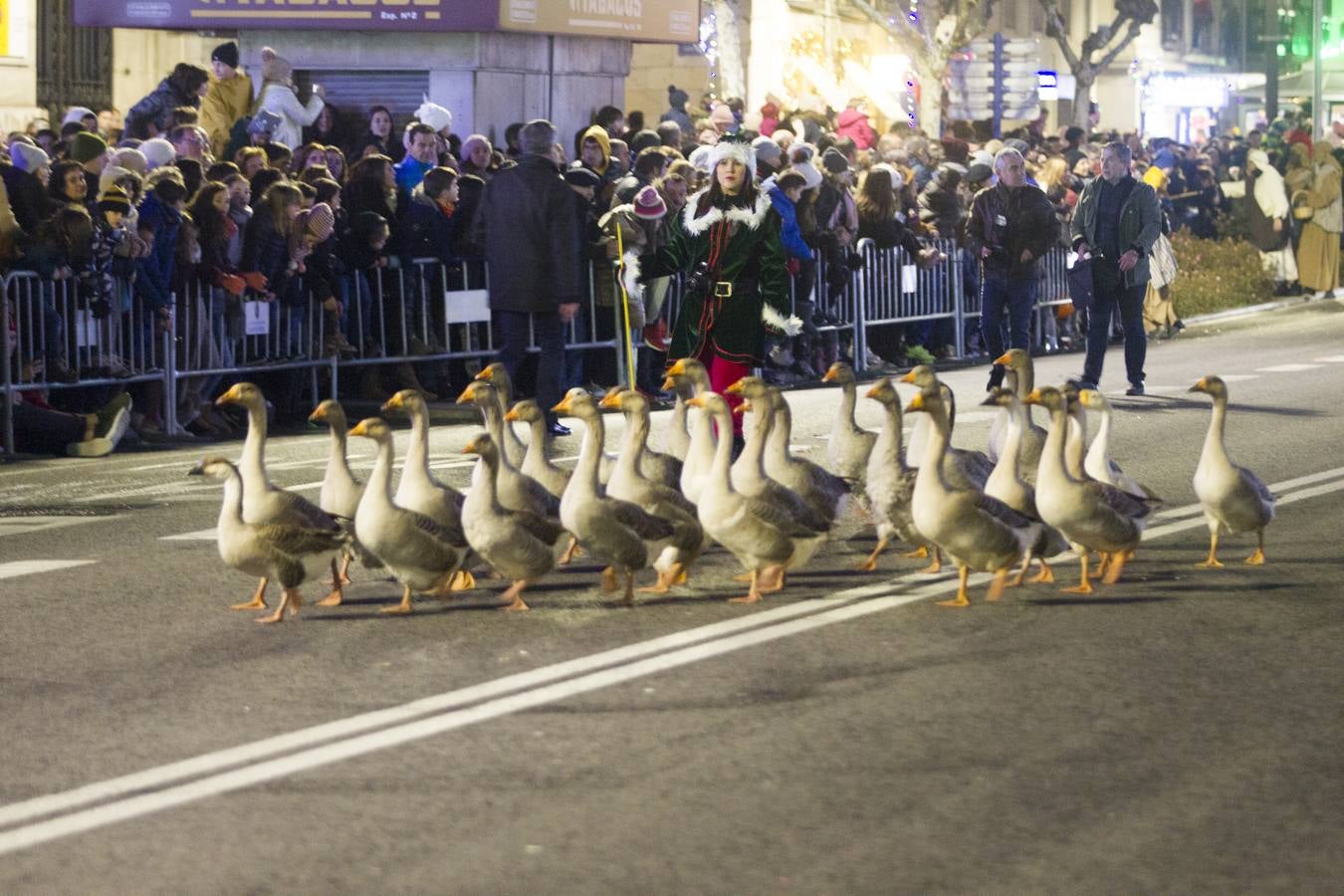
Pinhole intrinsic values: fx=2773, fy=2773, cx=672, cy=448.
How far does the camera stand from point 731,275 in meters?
15.2

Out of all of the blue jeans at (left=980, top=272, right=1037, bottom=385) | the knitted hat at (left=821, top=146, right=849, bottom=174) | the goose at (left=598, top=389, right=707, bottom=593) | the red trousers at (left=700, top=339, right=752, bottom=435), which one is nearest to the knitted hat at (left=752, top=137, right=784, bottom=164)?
the knitted hat at (left=821, top=146, right=849, bottom=174)

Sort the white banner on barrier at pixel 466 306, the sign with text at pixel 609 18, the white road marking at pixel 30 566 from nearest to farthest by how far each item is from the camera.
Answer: the white road marking at pixel 30 566 < the white banner on barrier at pixel 466 306 < the sign with text at pixel 609 18

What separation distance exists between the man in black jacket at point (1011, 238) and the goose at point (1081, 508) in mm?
9760

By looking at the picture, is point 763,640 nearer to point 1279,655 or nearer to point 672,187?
point 1279,655

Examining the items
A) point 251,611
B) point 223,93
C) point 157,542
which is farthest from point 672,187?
point 251,611

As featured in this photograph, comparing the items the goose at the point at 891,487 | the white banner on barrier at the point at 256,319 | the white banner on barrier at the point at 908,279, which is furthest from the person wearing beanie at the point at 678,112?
the goose at the point at 891,487

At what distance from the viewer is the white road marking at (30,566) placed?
12.1 metres

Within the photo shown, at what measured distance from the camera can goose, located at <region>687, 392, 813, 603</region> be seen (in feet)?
36.9

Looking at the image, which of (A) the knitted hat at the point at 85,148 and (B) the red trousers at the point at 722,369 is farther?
(A) the knitted hat at the point at 85,148

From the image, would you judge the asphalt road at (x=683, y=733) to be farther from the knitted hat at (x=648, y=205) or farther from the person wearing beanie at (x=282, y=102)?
the person wearing beanie at (x=282, y=102)

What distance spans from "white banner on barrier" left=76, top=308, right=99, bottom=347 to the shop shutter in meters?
9.89

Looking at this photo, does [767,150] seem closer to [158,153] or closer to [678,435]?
[158,153]

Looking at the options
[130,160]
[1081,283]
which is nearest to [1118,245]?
[1081,283]

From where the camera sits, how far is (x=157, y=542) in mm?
13125
